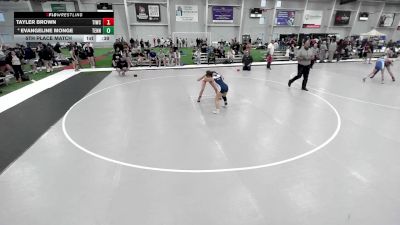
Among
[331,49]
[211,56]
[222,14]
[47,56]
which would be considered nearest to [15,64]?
[47,56]

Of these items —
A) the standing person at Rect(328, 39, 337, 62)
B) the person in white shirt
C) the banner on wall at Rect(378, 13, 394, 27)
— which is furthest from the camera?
the banner on wall at Rect(378, 13, 394, 27)

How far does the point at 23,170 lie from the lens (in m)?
4.84

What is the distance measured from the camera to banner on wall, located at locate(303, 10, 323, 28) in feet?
111

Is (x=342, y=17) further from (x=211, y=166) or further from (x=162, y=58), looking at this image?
(x=211, y=166)

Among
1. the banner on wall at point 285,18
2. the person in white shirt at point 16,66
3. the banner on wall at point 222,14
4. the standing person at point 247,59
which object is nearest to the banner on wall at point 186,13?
the banner on wall at point 222,14

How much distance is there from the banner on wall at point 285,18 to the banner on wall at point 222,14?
680cm

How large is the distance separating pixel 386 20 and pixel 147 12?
35960 millimetres

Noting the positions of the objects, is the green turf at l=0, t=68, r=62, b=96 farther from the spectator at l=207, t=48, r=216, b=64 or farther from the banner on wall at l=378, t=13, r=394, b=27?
the banner on wall at l=378, t=13, r=394, b=27

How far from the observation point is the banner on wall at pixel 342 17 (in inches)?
1357

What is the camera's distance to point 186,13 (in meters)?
30.7

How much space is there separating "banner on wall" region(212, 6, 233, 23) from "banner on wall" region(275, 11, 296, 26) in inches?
268

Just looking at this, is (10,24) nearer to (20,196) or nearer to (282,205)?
(20,196)

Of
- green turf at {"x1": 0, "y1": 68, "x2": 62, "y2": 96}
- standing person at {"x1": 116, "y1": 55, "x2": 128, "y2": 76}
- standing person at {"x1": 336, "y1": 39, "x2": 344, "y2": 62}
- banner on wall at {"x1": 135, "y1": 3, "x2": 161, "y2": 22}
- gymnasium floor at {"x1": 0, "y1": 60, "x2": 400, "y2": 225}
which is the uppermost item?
banner on wall at {"x1": 135, "y1": 3, "x2": 161, "y2": 22}

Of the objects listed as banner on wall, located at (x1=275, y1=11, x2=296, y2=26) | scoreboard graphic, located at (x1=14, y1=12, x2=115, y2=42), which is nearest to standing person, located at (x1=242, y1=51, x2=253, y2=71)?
scoreboard graphic, located at (x1=14, y1=12, x2=115, y2=42)
